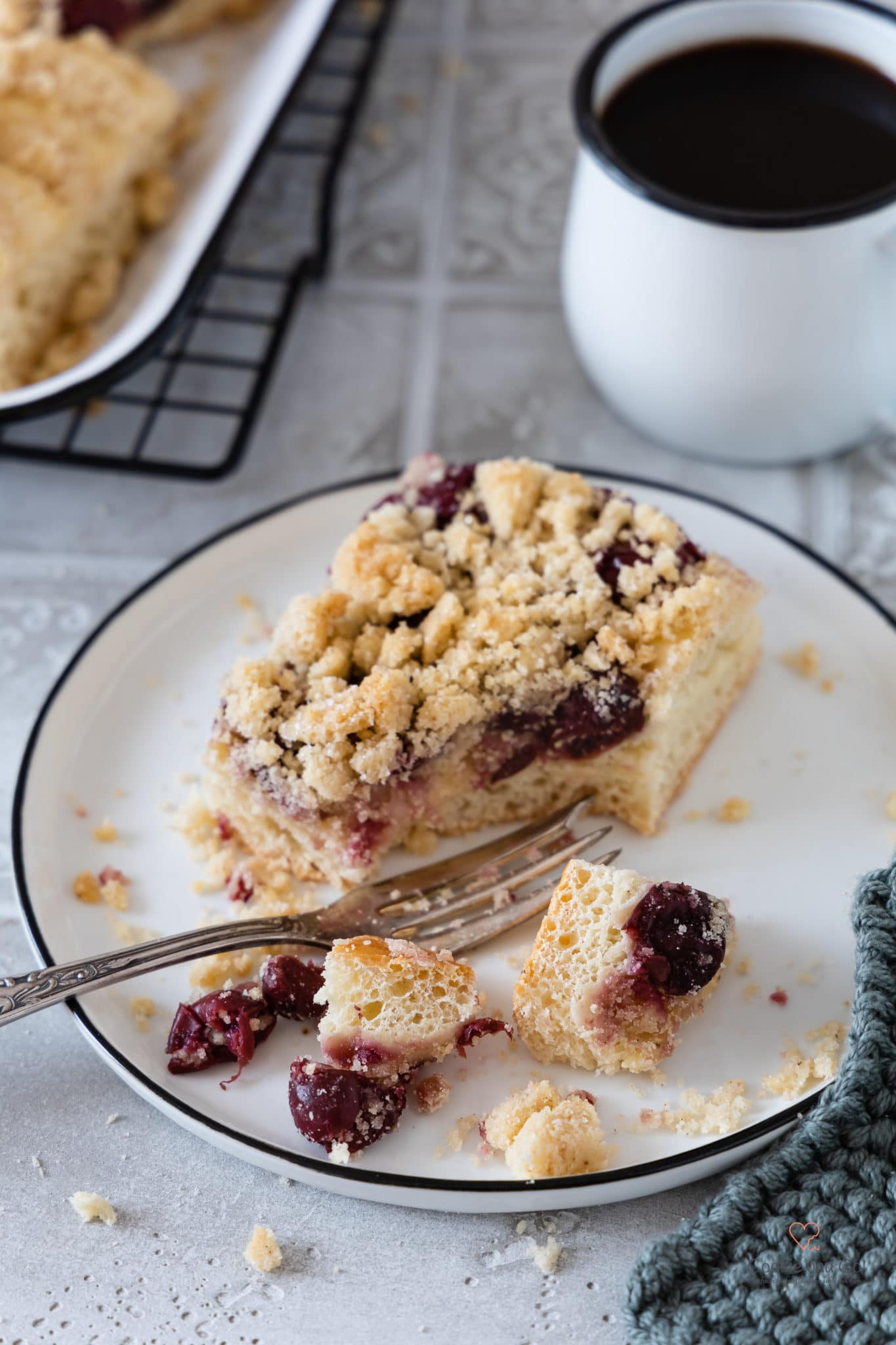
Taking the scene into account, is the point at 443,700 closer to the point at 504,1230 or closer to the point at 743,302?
the point at 504,1230

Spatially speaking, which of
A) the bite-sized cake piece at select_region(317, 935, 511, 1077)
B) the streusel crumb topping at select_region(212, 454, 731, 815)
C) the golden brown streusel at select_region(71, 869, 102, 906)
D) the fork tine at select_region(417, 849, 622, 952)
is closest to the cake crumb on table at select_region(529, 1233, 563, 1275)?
the bite-sized cake piece at select_region(317, 935, 511, 1077)

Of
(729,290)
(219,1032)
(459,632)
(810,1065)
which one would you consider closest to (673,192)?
(729,290)

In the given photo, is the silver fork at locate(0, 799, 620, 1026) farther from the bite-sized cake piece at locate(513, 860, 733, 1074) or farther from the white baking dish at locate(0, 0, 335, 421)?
the white baking dish at locate(0, 0, 335, 421)

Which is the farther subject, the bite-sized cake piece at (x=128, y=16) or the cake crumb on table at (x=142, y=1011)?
the bite-sized cake piece at (x=128, y=16)

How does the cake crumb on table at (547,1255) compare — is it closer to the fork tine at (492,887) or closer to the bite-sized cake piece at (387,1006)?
the bite-sized cake piece at (387,1006)

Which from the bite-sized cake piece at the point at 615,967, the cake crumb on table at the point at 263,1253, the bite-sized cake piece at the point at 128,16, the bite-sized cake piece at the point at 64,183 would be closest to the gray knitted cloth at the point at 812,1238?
the bite-sized cake piece at the point at 615,967

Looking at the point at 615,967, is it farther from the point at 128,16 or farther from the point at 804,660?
the point at 128,16

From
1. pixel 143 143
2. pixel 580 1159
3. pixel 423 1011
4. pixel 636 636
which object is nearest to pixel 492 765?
pixel 636 636

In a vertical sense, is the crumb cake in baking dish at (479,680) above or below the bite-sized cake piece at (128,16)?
below
